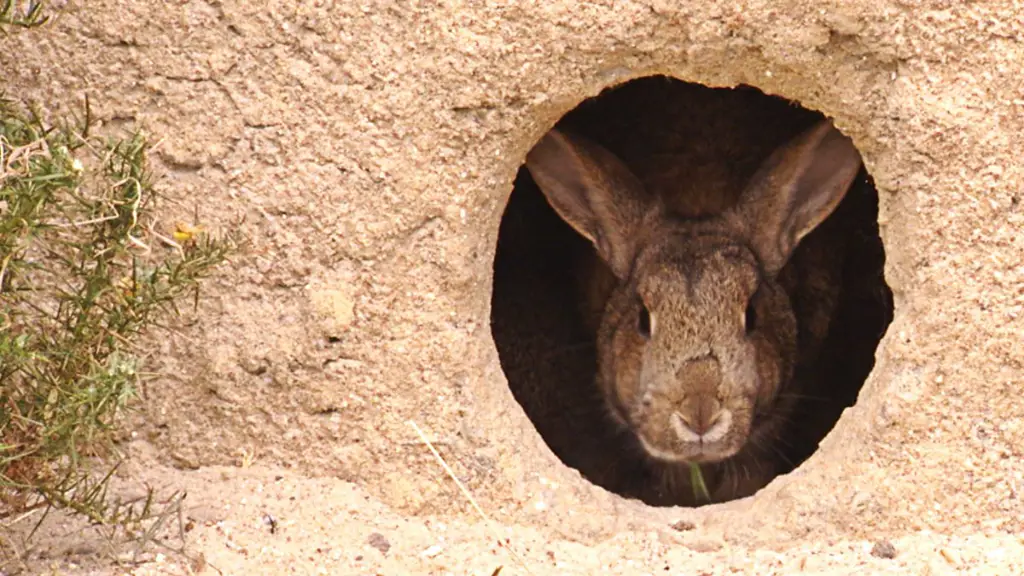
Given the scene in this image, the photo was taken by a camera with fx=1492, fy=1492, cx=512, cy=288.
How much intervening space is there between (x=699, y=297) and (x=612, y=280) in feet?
2.49

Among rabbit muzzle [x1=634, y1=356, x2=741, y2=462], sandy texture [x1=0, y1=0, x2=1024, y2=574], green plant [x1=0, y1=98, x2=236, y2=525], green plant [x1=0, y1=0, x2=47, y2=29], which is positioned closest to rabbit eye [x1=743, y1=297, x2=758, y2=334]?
rabbit muzzle [x1=634, y1=356, x2=741, y2=462]

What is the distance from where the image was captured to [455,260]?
4117 millimetres

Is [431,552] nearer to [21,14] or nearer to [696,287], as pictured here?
[696,287]

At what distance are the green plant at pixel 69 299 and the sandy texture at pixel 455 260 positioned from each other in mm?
359

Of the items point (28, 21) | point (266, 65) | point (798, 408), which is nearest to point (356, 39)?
point (266, 65)

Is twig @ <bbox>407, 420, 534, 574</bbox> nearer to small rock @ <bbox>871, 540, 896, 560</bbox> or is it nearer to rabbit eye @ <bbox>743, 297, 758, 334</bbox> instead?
small rock @ <bbox>871, 540, 896, 560</bbox>

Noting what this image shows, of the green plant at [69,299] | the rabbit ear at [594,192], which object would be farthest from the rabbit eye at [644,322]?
the green plant at [69,299]

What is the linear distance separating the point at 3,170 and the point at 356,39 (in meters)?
1.08

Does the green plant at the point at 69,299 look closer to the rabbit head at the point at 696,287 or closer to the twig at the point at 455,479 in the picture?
the twig at the point at 455,479

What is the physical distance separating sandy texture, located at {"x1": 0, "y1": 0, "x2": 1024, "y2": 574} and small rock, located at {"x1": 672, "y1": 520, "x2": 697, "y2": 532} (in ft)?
0.09

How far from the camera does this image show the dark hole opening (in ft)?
19.3

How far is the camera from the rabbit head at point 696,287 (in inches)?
193

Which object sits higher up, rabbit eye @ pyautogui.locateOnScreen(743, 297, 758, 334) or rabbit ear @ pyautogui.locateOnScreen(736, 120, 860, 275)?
rabbit ear @ pyautogui.locateOnScreen(736, 120, 860, 275)

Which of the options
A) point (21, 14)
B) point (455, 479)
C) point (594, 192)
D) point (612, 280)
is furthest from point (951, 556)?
point (21, 14)
